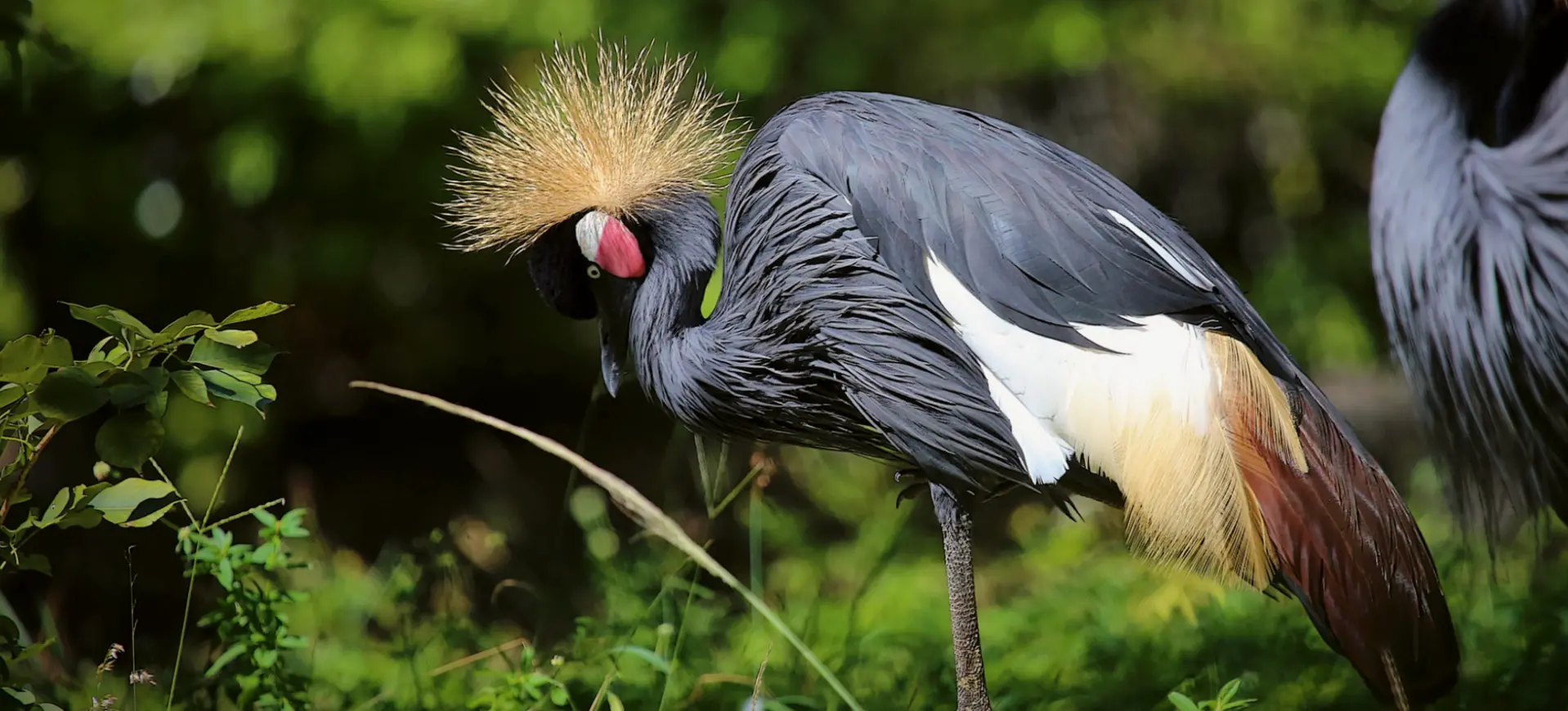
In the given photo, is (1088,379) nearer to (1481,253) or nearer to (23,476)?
(1481,253)

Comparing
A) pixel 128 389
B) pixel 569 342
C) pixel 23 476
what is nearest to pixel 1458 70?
pixel 128 389

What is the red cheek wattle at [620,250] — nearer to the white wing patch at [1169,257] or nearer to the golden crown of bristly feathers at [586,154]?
the golden crown of bristly feathers at [586,154]

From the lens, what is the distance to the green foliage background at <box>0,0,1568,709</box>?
209 cm

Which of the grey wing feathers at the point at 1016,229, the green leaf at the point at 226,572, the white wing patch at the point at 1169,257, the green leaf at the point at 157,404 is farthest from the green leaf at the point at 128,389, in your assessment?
the white wing patch at the point at 1169,257

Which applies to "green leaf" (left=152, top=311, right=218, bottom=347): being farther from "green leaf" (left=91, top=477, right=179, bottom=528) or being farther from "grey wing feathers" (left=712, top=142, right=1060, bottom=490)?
"grey wing feathers" (left=712, top=142, right=1060, bottom=490)

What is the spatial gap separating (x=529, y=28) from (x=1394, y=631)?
199cm

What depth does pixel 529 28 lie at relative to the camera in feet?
8.89

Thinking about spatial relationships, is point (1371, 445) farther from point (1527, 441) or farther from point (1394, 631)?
point (1394, 631)

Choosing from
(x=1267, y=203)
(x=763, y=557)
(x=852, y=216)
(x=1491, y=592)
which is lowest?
(x=763, y=557)

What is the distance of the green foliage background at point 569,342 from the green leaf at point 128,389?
64 centimetres

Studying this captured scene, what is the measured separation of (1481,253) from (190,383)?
4.57 ft

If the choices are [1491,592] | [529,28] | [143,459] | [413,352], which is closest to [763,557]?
[413,352]

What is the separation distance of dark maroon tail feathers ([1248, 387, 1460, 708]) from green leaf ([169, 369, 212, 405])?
984 mm

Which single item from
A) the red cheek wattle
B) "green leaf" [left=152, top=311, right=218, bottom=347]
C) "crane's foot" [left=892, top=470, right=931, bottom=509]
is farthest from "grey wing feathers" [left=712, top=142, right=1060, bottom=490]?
"green leaf" [left=152, top=311, right=218, bottom=347]
